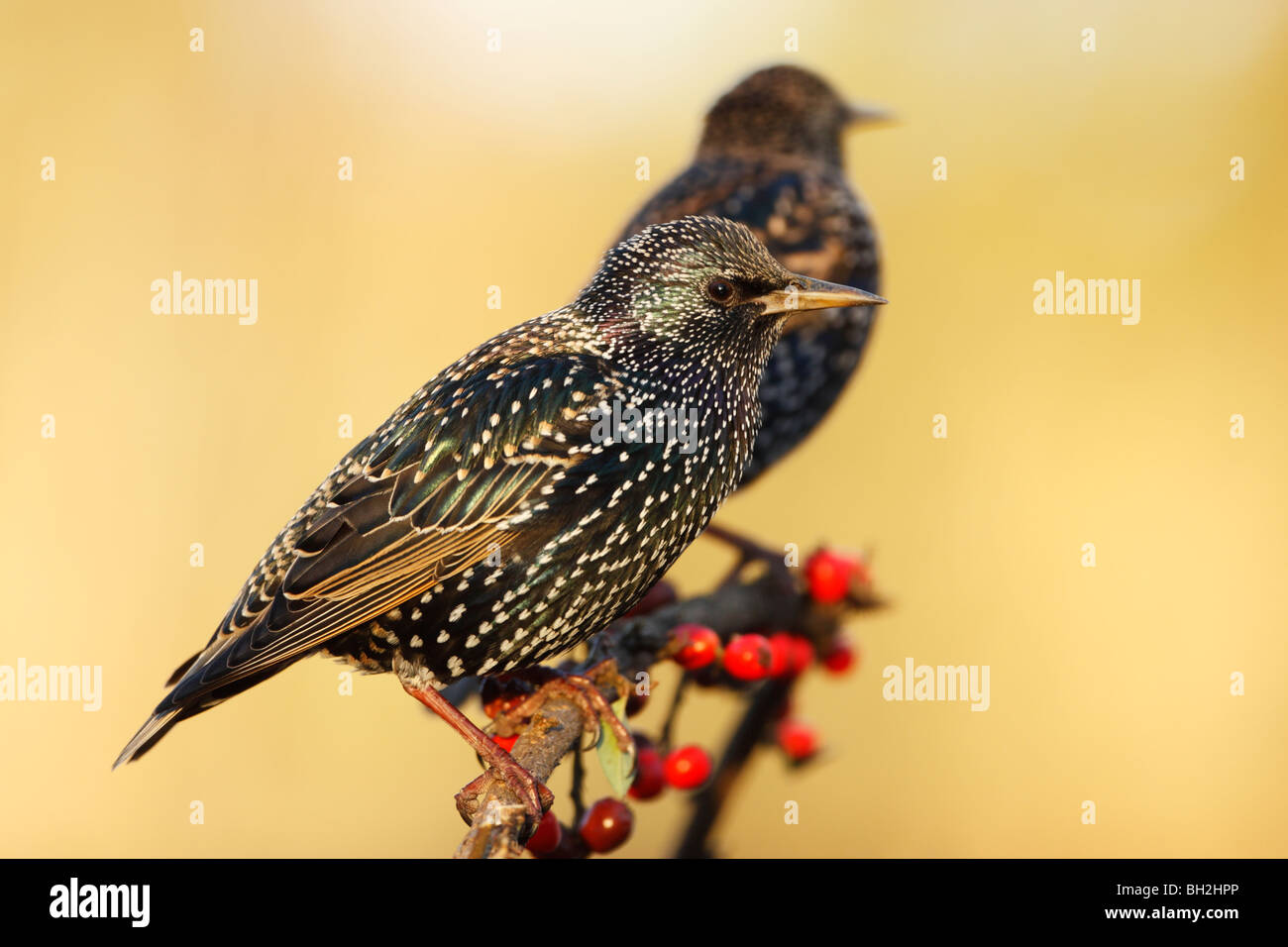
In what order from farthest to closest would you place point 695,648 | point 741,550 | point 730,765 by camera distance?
point 741,550 → point 730,765 → point 695,648

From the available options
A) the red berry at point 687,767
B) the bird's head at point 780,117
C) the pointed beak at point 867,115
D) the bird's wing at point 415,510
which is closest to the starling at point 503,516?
the bird's wing at point 415,510

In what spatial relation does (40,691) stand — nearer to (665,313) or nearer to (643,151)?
(665,313)

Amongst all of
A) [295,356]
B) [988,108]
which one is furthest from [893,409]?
[295,356]

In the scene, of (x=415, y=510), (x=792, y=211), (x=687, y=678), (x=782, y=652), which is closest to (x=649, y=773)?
(x=687, y=678)

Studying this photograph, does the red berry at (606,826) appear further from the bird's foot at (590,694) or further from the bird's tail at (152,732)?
the bird's tail at (152,732)

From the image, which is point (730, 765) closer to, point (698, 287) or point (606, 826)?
point (606, 826)

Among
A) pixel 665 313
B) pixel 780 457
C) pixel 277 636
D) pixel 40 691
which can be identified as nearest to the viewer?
pixel 277 636
